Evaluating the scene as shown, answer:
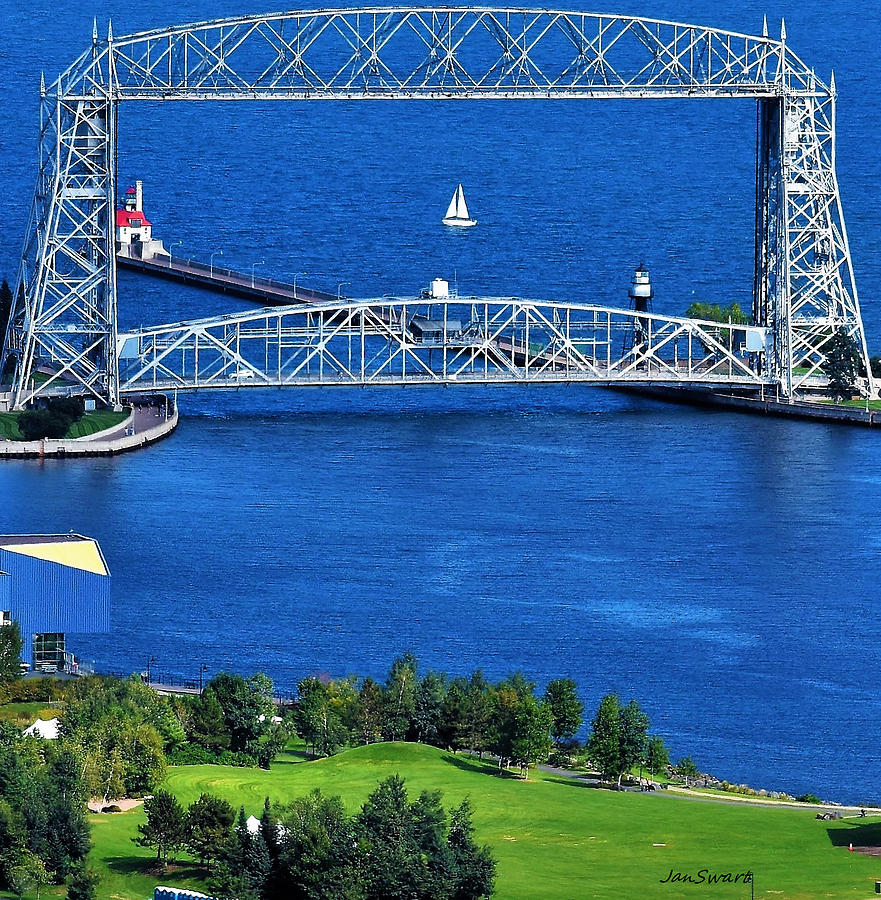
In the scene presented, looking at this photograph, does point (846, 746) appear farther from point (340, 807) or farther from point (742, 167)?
point (742, 167)

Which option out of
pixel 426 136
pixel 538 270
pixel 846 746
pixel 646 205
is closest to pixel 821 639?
pixel 846 746

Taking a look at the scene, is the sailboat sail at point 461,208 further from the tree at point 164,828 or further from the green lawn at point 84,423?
the tree at point 164,828

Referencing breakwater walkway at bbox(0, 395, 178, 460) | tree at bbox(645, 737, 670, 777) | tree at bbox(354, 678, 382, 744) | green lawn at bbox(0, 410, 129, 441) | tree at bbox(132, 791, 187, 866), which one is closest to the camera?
tree at bbox(132, 791, 187, 866)

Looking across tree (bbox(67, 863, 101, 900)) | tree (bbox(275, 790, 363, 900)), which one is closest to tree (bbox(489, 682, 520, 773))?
tree (bbox(275, 790, 363, 900))

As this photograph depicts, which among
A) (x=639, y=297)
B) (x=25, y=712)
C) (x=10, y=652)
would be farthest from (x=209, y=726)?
(x=639, y=297)

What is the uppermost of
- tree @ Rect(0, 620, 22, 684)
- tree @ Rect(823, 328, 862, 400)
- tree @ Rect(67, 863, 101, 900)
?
tree @ Rect(823, 328, 862, 400)
